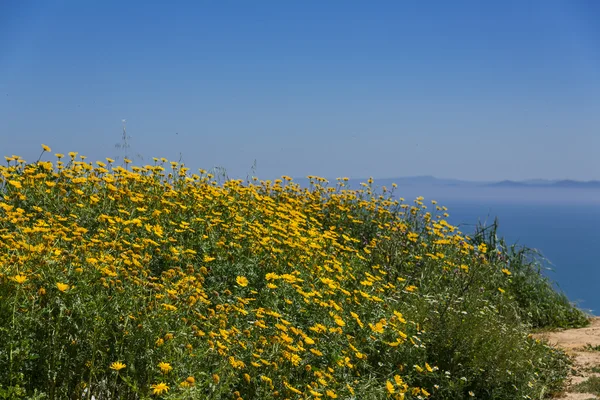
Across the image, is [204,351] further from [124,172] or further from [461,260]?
[461,260]

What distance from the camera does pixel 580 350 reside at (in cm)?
807

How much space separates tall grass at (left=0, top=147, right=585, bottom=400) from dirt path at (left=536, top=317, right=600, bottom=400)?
190 millimetres

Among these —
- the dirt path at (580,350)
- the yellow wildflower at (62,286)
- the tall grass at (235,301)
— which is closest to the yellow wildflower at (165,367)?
the tall grass at (235,301)

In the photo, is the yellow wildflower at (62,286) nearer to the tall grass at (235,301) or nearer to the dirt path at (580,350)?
the tall grass at (235,301)

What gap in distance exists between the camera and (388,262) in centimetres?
842

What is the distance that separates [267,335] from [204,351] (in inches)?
36.1

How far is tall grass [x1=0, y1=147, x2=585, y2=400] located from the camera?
11.5 ft

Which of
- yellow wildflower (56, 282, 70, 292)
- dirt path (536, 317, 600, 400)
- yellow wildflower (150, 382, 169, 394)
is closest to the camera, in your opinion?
yellow wildflower (150, 382, 169, 394)

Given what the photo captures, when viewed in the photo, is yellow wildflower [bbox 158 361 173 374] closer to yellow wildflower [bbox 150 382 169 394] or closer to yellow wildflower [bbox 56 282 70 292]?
yellow wildflower [bbox 150 382 169 394]

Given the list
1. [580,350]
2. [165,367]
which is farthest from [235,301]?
[580,350]

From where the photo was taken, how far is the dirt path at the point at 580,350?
6559 millimetres

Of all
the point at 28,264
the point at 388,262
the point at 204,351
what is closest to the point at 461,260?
the point at 388,262

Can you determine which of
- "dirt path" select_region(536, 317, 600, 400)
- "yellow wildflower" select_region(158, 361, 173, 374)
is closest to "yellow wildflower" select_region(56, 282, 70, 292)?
"yellow wildflower" select_region(158, 361, 173, 374)

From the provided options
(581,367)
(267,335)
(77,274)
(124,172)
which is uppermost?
(124,172)
